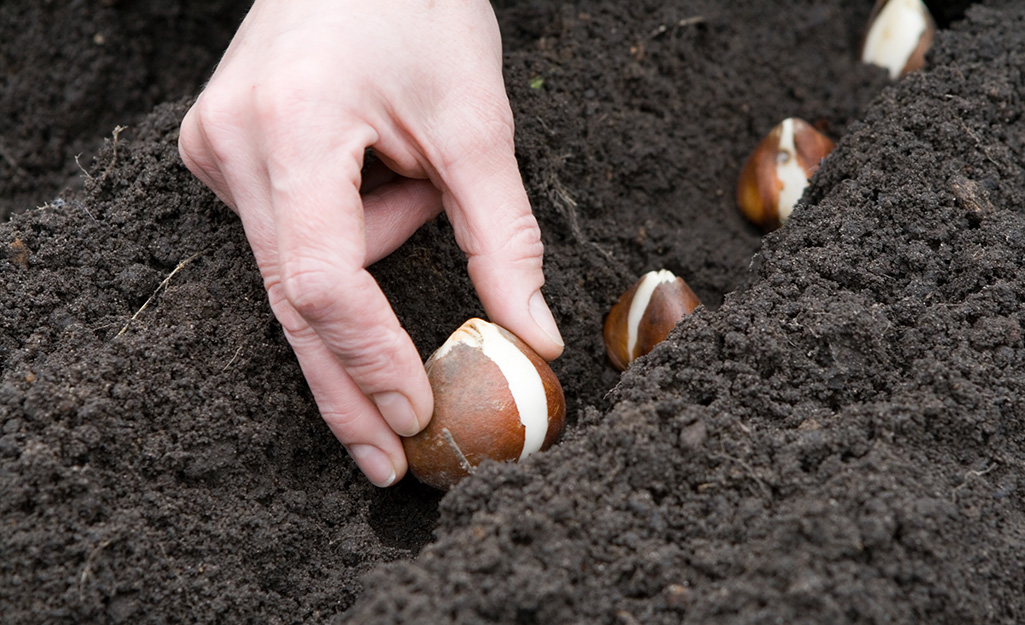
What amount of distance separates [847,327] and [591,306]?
69cm

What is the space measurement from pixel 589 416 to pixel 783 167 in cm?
113

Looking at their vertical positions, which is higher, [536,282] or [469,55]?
[469,55]

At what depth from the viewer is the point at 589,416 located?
1517 millimetres

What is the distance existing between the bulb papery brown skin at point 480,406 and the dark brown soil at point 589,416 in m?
0.13

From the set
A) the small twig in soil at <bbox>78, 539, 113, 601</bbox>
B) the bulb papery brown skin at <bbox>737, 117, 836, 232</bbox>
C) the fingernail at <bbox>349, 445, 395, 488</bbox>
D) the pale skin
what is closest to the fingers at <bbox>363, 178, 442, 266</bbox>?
the pale skin

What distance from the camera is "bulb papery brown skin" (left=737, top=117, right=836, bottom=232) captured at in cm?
230

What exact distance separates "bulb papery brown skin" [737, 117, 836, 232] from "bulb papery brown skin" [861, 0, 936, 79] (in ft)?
1.53

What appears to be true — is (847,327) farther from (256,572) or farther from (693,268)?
(256,572)

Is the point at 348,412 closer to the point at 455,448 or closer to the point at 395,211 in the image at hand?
the point at 455,448

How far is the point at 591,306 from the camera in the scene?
6.87 feet

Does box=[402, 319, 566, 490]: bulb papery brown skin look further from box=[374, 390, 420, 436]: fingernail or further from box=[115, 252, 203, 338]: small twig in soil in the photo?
box=[115, 252, 203, 338]: small twig in soil

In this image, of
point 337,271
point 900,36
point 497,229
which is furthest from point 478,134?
point 900,36

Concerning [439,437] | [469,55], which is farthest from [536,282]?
[469,55]

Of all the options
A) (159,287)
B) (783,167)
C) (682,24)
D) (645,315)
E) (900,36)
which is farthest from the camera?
(900,36)
